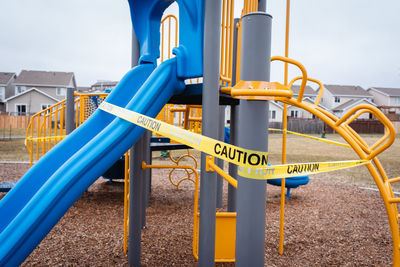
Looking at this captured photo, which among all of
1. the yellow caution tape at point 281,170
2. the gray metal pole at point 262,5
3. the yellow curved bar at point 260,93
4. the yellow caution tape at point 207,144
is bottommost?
the yellow caution tape at point 281,170

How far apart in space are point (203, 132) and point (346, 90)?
179 ft

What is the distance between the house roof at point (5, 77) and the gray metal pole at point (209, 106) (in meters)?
48.9

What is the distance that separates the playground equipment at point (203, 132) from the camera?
48.7 inches

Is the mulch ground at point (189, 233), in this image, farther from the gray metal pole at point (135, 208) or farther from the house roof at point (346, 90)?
the house roof at point (346, 90)

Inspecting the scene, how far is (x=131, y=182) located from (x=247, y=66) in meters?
2.00

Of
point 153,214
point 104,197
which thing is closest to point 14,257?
point 153,214

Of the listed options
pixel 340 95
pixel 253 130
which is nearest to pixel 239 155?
pixel 253 130

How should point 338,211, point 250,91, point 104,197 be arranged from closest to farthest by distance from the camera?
point 250,91
point 338,211
point 104,197

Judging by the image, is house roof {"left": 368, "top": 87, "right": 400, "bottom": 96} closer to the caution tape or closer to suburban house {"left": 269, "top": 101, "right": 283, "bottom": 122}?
suburban house {"left": 269, "top": 101, "right": 283, "bottom": 122}

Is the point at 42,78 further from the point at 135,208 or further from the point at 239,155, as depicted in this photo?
the point at 239,155

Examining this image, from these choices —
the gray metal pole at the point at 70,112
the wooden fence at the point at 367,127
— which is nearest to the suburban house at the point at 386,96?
the wooden fence at the point at 367,127

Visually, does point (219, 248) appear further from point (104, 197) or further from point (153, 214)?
point (104, 197)

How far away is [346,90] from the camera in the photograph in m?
49.2

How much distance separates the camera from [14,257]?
168 cm
